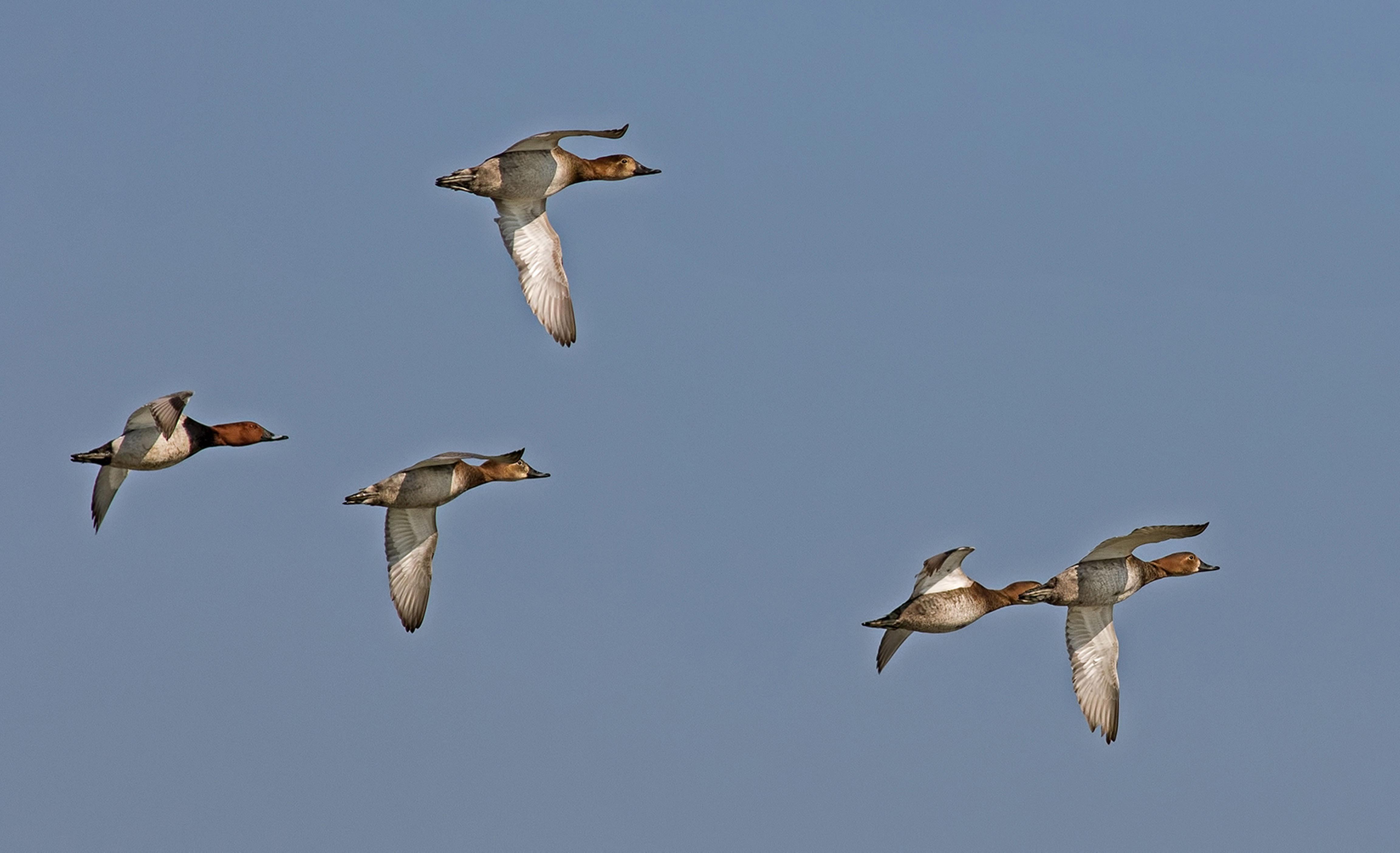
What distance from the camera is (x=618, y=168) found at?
34094mm

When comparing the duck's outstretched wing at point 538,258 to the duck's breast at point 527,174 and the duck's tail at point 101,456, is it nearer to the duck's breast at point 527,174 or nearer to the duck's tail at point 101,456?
the duck's breast at point 527,174

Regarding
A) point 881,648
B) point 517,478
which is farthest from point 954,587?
point 517,478

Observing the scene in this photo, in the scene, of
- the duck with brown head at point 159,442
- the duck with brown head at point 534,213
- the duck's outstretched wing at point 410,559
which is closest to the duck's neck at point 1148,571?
the duck with brown head at point 534,213

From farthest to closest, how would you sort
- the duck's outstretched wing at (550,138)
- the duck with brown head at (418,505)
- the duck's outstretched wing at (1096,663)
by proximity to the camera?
1. the duck's outstretched wing at (1096,663)
2. the duck with brown head at (418,505)
3. the duck's outstretched wing at (550,138)

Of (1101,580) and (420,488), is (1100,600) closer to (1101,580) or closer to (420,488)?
(1101,580)

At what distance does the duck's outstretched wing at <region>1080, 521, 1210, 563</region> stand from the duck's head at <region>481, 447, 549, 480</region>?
866cm

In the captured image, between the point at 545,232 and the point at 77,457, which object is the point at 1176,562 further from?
the point at 77,457

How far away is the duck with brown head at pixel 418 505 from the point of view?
31.7m

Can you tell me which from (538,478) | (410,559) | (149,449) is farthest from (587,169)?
(149,449)

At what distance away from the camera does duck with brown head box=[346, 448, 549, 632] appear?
104 ft

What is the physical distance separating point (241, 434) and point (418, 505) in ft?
10.9

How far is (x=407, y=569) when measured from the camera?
3319cm

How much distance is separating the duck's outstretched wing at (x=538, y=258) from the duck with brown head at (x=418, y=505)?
7.57ft

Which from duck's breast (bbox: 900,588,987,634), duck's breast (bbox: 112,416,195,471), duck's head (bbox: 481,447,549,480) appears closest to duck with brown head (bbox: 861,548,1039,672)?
duck's breast (bbox: 900,588,987,634)
